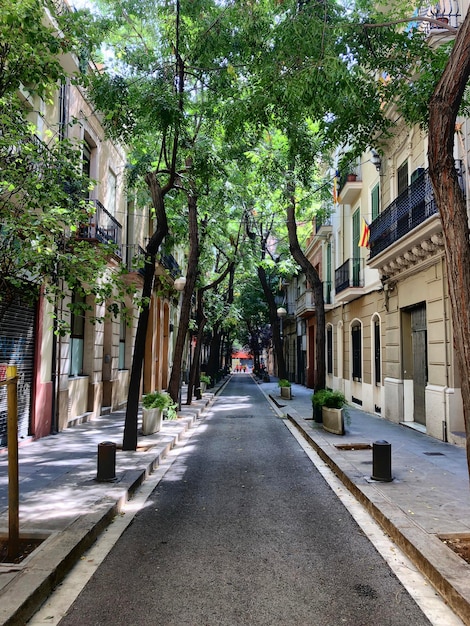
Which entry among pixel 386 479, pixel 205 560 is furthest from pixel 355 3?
pixel 205 560

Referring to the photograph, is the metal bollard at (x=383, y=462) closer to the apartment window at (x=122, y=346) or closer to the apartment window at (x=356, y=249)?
the apartment window at (x=356, y=249)

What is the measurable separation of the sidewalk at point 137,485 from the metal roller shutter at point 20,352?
65 cm

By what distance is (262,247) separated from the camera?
24266 mm

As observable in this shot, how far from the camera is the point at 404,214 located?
1252cm

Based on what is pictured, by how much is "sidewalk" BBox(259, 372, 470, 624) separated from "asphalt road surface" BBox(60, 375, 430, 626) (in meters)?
0.32

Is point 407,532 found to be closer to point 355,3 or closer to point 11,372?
point 11,372

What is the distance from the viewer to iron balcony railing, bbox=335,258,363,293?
18328 mm

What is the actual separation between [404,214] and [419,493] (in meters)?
7.94

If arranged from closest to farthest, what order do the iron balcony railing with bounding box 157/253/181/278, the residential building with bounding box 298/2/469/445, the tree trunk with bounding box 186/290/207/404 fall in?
1. the residential building with bounding box 298/2/469/445
2. the tree trunk with bounding box 186/290/207/404
3. the iron balcony railing with bounding box 157/253/181/278

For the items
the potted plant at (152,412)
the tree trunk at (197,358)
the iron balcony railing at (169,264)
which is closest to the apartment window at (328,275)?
the tree trunk at (197,358)

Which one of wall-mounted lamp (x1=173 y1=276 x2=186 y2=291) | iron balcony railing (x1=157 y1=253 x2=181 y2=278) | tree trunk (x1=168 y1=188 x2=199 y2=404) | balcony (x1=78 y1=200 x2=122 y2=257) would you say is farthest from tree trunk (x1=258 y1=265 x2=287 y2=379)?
balcony (x1=78 y1=200 x2=122 y2=257)

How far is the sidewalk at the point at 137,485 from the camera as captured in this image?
3.89m

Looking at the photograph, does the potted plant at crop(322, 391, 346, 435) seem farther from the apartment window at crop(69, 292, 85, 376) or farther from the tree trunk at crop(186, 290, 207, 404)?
the tree trunk at crop(186, 290, 207, 404)

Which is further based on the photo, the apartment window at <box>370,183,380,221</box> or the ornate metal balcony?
the apartment window at <box>370,183,380,221</box>
